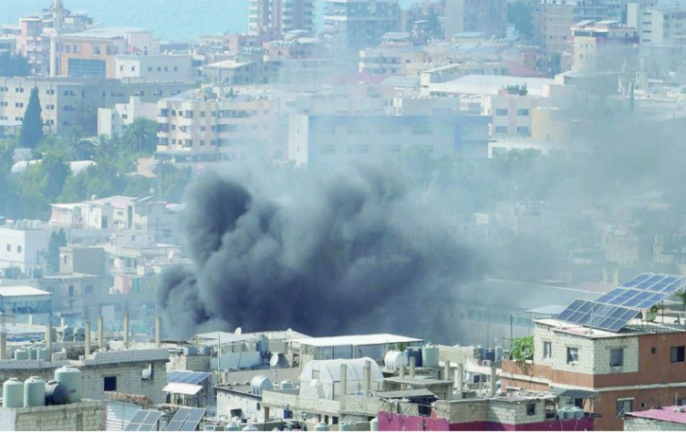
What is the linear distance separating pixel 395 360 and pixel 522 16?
99.9 m

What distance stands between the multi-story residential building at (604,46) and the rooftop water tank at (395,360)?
177 feet

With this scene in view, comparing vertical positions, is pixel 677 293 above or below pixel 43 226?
above

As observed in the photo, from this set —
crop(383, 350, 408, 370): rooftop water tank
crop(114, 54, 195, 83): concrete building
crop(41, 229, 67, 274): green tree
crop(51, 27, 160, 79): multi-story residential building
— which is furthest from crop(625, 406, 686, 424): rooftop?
crop(51, 27, 160, 79): multi-story residential building

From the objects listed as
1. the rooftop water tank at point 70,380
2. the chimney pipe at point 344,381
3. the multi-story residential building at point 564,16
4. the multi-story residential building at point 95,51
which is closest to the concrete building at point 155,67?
the multi-story residential building at point 95,51

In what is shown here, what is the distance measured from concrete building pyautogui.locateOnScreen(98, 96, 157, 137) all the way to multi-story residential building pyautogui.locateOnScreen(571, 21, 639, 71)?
11.8 meters

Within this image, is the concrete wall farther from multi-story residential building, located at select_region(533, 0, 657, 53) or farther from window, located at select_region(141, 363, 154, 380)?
multi-story residential building, located at select_region(533, 0, 657, 53)

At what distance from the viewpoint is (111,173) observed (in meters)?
76.0

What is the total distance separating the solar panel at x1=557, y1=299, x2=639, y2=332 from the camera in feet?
81.6

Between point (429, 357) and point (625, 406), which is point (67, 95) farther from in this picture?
point (625, 406)

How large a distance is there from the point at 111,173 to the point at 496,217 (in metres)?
17.8

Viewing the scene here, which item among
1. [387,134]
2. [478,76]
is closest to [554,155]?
[387,134]

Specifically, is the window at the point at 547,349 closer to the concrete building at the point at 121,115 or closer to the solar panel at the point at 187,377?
the solar panel at the point at 187,377

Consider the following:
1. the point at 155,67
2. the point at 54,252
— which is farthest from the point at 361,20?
the point at 54,252

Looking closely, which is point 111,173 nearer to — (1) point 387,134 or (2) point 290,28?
(1) point 387,134
